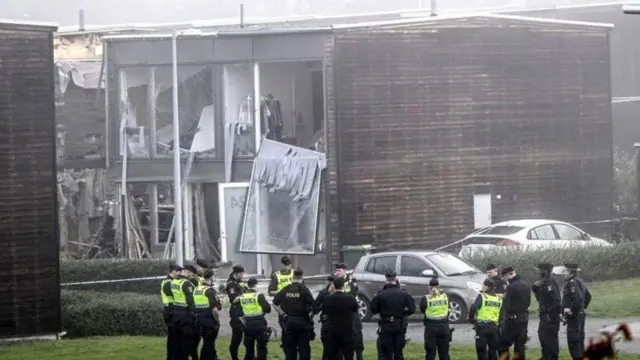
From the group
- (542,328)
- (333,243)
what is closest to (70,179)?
(333,243)

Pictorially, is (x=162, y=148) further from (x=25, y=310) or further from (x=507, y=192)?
(x=25, y=310)

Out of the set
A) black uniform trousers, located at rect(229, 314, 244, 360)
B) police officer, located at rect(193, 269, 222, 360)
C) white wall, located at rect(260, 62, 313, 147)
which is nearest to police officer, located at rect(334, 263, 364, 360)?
black uniform trousers, located at rect(229, 314, 244, 360)

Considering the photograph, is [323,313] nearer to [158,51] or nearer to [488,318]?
[488,318]

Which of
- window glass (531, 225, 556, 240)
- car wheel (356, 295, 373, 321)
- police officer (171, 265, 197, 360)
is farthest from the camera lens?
window glass (531, 225, 556, 240)

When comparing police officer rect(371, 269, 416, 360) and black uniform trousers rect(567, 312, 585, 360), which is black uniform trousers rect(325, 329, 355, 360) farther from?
black uniform trousers rect(567, 312, 585, 360)

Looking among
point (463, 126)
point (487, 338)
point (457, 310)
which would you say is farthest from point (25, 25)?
point (463, 126)

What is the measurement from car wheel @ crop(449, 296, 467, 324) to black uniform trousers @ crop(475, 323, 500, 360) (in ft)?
18.7

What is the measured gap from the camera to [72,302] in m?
23.8

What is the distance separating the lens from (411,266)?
23.9 m

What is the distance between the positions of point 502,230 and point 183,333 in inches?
535

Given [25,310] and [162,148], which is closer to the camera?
[25,310]

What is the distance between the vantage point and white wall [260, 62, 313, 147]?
3638cm

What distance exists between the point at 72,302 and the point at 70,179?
A: 1745cm

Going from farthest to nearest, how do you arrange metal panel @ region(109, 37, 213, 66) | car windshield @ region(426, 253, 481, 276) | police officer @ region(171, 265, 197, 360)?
metal panel @ region(109, 37, 213, 66) < car windshield @ region(426, 253, 481, 276) < police officer @ region(171, 265, 197, 360)
